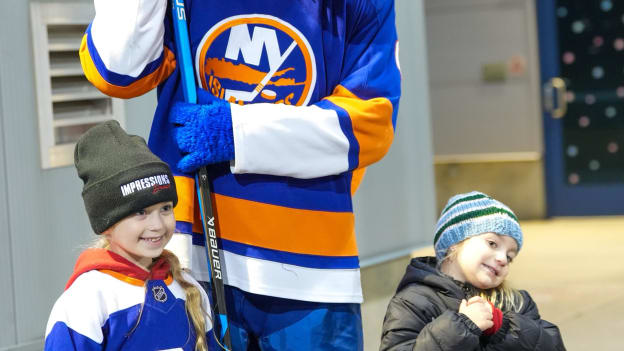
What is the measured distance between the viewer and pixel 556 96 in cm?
941

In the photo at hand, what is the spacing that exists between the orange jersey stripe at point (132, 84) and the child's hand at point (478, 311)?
98 cm

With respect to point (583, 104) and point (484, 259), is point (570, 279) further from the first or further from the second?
point (484, 259)

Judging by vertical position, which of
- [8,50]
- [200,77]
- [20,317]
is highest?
[8,50]

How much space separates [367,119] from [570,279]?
4.69 metres

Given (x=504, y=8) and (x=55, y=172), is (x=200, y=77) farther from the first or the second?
(x=504, y=8)

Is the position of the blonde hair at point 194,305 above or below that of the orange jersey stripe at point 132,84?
below

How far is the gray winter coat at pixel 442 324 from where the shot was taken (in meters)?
2.60

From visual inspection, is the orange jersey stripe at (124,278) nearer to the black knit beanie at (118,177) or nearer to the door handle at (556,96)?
the black knit beanie at (118,177)

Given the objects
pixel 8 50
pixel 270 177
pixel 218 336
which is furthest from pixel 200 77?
pixel 8 50

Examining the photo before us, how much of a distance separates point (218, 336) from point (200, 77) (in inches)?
23.7

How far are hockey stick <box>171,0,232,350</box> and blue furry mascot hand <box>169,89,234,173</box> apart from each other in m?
0.04

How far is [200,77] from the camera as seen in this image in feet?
7.72

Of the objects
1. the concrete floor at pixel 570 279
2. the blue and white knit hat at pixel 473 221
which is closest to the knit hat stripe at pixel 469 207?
the blue and white knit hat at pixel 473 221

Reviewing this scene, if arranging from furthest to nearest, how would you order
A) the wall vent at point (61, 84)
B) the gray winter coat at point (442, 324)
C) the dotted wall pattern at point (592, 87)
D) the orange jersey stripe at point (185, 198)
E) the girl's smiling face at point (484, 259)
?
1. the dotted wall pattern at point (592, 87)
2. the wall vent at point (61, 84)
3. the girl's smiling face at point (484, 259)
4. the gray winter coat at point (442, 324)
5. the orange jersey stripe at point (185, 198)
